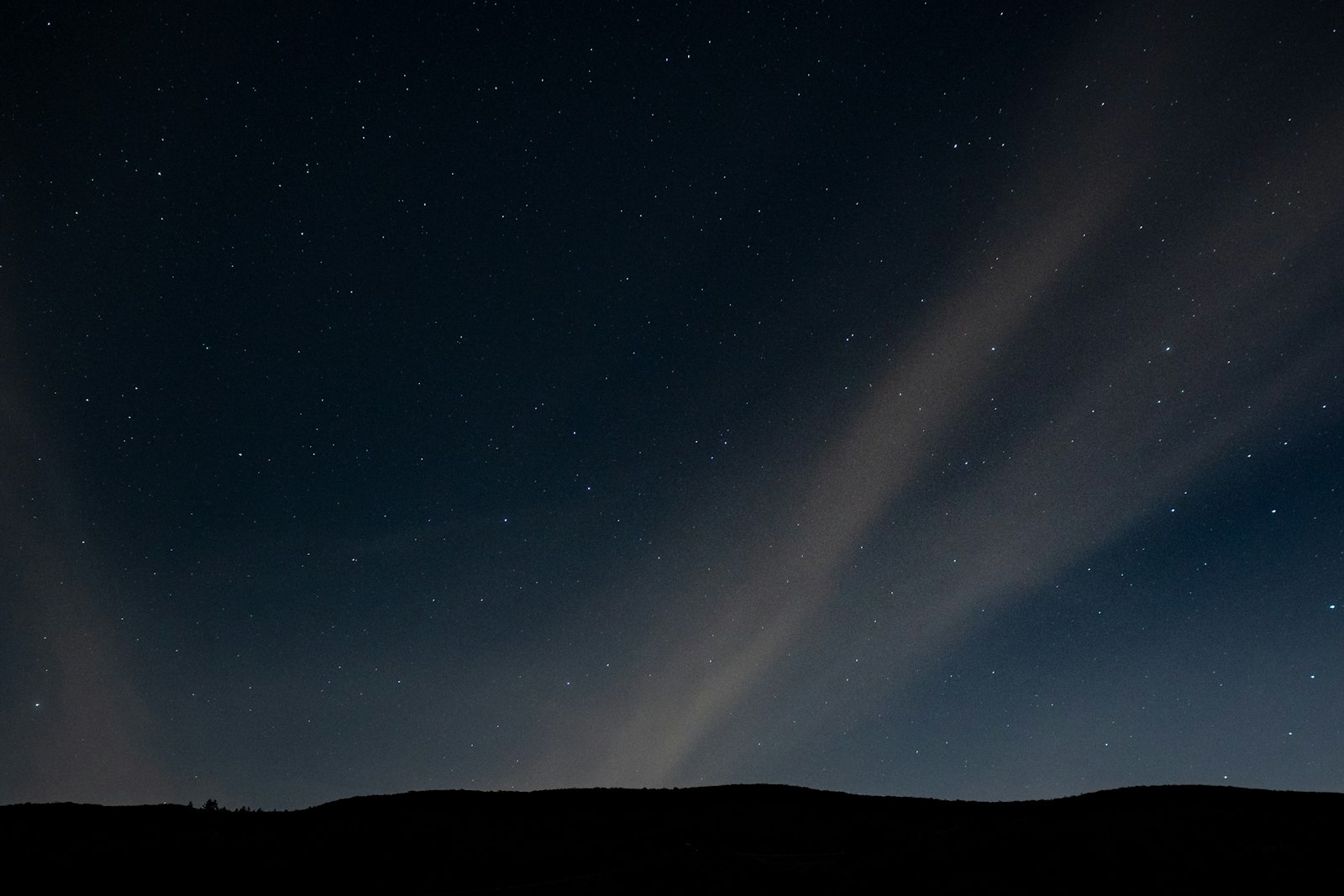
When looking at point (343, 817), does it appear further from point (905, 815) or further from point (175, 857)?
point (905, 815)

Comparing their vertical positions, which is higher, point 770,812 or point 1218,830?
point 770,812

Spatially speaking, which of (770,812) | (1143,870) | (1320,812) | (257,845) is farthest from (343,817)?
(1320,812)

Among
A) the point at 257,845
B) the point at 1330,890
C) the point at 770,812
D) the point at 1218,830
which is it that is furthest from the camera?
the point at 770,812

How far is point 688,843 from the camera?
32.0 feet

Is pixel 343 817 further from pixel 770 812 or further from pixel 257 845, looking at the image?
pixel 770 812

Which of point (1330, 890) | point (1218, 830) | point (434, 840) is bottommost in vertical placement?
point (1330, 890)

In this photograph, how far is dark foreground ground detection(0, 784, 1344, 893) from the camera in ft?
24.3

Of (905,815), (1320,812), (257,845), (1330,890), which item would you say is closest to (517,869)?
(257,845)

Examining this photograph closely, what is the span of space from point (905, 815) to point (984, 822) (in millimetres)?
3669

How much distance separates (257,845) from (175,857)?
879mm

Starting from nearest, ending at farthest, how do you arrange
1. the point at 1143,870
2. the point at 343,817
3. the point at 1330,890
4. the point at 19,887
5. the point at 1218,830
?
the point at 1330,890, the point at 1143,870, the point at 19,887, the point at 1218,830, the point at 343,817

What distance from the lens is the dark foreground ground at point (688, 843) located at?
7402 millimetres

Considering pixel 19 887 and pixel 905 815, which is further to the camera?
pixel 905 815

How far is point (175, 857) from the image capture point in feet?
30.2
